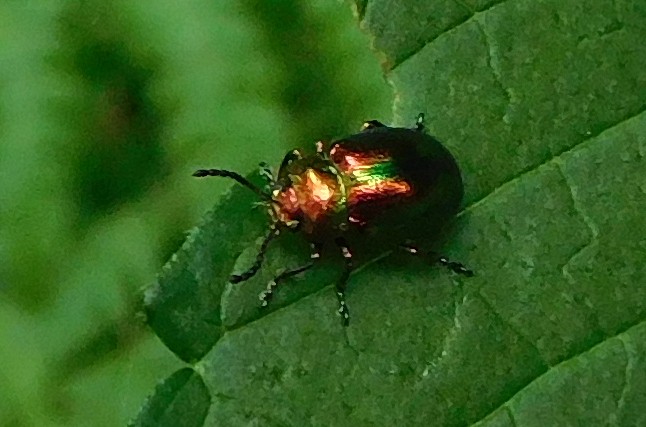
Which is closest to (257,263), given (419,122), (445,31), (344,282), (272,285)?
(272,285)

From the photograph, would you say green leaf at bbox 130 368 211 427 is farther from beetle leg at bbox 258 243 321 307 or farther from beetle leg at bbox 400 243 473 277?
beetle leg at bbox 400 243 473 277

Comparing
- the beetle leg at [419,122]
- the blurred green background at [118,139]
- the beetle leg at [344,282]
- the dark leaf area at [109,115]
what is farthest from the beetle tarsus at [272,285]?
the dark leaf area at [109,115]

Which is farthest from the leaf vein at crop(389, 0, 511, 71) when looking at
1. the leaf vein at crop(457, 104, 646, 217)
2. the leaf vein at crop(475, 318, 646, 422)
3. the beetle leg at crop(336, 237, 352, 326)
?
the leaf vein at crop(475, 318, 646, 422)

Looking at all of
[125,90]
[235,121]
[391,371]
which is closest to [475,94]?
[391,371]

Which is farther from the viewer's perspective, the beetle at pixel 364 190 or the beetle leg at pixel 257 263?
the beetle at pixel 364 190

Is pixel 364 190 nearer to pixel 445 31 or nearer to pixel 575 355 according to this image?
pixel 445 31

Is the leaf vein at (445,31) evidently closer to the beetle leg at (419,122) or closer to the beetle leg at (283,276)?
the beetle leg at (419,122)
